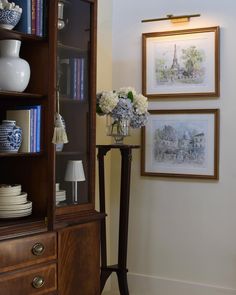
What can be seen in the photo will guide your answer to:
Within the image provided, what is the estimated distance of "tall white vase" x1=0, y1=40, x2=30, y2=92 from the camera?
8.43ft

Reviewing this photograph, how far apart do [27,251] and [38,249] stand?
0.06 metres

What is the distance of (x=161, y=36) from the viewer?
3.68 m

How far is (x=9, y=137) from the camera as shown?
2564 millimetres

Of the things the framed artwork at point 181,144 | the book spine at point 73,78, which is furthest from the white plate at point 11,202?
the framed artwork at point 181,144

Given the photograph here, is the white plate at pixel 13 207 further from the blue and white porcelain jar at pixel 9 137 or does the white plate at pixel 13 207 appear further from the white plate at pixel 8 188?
the blue and white porcelain jar at pixel 9 137

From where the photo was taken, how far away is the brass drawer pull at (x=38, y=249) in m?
2.58

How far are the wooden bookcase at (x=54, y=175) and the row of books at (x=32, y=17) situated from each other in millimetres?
33

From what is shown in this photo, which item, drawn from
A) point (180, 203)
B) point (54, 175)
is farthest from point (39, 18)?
point (180, 203)

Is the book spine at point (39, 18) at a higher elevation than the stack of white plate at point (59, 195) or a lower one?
higher

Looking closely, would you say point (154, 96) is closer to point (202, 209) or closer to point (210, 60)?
point (210, 60)

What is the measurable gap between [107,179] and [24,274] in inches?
57.0

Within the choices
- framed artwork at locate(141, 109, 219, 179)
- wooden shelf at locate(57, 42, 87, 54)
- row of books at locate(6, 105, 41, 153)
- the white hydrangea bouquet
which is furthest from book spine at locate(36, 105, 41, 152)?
framed artwork at locate(141, 109, 219, 179)

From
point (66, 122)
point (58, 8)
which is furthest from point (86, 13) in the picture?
point (66, 122)

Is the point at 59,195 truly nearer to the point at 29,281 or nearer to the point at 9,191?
the point at 9,191
